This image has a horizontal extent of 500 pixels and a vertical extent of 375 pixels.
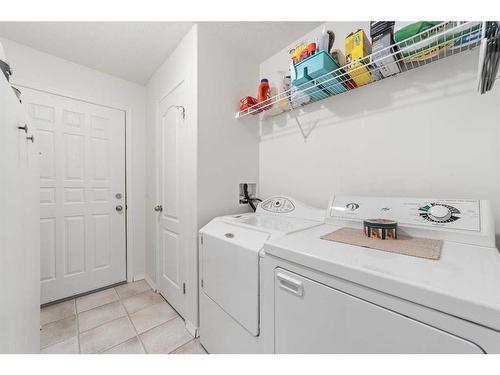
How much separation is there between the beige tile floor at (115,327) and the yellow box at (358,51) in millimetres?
2036

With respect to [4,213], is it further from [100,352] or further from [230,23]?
[230,23]

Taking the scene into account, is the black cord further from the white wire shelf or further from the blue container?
the blue container

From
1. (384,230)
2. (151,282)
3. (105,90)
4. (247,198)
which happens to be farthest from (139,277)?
(384,230)

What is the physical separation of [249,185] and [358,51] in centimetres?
126

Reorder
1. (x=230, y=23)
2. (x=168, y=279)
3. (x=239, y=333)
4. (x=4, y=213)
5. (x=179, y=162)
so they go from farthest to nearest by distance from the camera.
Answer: (x=168, y=279) < (x=179, y=162) < (x=230, y=23) < (x=239, y=333) < (x=4, y=213)

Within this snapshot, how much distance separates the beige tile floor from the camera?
4.73 ft

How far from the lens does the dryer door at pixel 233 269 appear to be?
98 centimetres

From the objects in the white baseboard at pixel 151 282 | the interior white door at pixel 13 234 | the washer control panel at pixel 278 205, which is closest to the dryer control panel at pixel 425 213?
the washer control panel at pixel 278 205

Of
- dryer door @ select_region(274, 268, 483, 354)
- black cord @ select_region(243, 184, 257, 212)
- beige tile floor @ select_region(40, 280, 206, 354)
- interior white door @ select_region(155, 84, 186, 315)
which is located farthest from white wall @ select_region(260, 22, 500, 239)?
beige tile floor @ select_region(40, 280, 206, 354)

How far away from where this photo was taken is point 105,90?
2.30 metres

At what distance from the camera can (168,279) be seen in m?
1.99

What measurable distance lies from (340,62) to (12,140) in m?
1.61

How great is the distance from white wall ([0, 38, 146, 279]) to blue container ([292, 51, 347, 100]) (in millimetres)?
2098

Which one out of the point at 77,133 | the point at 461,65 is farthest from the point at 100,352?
the point at 461,65
